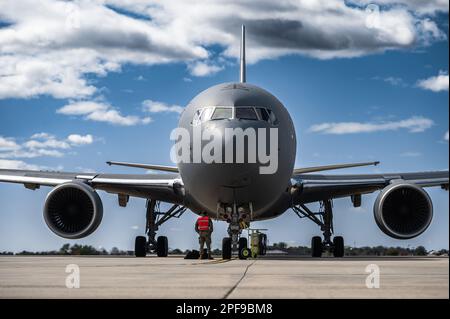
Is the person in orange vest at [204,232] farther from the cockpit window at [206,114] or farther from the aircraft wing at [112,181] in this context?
the aircraft wing at [112,181]

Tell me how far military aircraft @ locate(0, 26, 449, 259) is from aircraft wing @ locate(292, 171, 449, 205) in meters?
0.03

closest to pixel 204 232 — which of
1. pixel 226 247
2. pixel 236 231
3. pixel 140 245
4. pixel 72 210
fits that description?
pixel 226 247

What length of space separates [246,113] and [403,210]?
5.33 metres

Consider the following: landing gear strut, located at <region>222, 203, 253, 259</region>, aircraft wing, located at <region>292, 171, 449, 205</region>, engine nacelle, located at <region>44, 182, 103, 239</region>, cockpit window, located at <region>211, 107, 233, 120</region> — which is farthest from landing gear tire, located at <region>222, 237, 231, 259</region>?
aircraft wing, located at <region>292, 171, 449, 205</region>

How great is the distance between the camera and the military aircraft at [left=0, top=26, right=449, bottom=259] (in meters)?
16.2

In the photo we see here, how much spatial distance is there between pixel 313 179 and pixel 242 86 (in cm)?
498

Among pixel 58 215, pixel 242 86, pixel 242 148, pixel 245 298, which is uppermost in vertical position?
pixel 242 86

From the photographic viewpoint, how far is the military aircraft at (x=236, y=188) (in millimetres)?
16203

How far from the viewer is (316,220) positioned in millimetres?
23078

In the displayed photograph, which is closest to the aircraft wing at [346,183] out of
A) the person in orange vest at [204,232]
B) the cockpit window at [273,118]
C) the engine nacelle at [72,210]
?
the person in orange vest at [204,232]

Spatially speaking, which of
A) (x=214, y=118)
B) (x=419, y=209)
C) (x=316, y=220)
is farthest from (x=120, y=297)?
(x=316, y=220)

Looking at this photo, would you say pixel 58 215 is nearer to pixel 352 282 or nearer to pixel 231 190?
pixel 231 190

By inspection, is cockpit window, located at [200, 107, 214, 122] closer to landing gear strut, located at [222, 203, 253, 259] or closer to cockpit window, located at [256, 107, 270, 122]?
cockpit window, located at [256, 107, 270, 122]

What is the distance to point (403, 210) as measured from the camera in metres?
18.4
